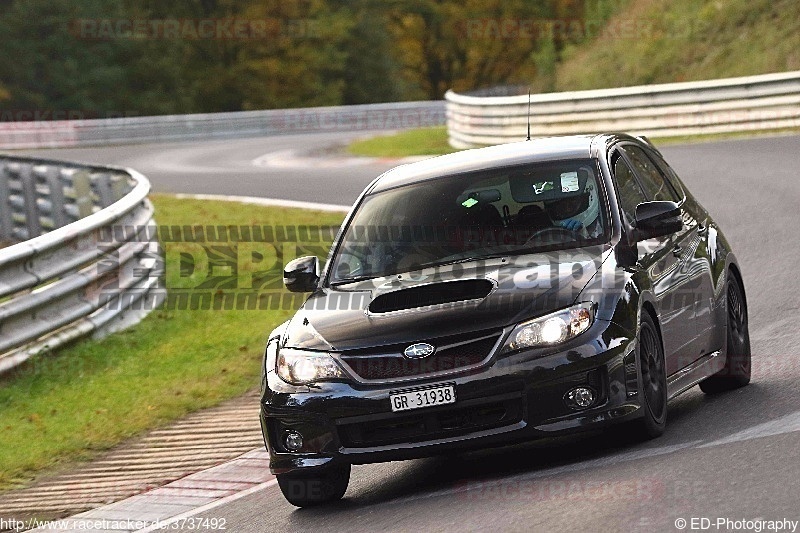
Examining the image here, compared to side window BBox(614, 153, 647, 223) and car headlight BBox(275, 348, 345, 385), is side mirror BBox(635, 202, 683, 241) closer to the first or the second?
side window BBox(614, 153, 647, 223)

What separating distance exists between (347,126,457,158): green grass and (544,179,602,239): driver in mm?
20996

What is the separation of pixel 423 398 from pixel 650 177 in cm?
280

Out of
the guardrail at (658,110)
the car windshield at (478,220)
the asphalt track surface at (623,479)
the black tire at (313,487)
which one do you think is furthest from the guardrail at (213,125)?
the black tire at (313,487)

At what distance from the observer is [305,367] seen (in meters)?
7.64

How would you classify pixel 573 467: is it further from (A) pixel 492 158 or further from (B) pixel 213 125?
(B) pixel 213 125

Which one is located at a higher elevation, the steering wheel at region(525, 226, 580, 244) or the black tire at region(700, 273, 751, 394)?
the steering wheel at region(525, 226, 580, 244)

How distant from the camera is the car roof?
8836 millimetres

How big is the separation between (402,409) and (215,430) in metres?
3.17

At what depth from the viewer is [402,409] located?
24.1ft

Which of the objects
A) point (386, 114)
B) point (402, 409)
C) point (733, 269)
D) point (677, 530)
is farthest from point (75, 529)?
point (386, 114)

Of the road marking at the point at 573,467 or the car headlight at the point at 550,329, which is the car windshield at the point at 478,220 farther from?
the road marking at the point at 573,467

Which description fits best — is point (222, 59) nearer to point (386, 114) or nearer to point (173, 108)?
point (173, 108)

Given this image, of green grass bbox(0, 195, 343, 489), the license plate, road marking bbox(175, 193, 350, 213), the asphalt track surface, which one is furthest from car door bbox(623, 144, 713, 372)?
road marking bbox(175, 193, 350, 213)

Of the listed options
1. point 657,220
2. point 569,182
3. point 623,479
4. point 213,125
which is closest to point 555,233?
point 569,182
